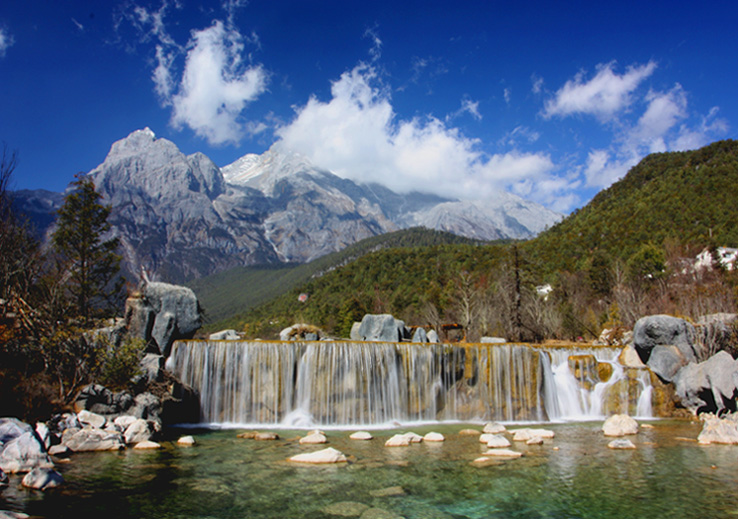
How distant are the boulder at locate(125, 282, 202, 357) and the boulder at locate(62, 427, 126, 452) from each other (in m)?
7.42

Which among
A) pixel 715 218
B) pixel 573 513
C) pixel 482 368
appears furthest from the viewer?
pixel 715 218

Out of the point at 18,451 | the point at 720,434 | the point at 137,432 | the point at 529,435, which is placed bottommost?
the point at 529,435

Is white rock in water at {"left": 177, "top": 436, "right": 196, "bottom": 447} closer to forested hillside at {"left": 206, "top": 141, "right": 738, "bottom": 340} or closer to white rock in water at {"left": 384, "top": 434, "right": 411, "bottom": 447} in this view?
white rock in water at {"left": 384, "top": 434, "right": 411, "bottom": 447}

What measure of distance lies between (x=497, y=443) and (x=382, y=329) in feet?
70.0

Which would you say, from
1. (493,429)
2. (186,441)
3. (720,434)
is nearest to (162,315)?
(186,441)

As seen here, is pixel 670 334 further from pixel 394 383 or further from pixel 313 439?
→ pixel 313 439

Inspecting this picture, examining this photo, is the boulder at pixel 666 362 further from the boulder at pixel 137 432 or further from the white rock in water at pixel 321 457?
the boulder at pixel 137 432

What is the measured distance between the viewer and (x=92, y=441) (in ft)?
46.7

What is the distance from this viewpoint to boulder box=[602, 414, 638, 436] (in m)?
17.6

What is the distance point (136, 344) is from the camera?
18.9 metres

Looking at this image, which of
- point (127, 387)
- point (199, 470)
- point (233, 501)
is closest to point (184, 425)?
point (127, 387)

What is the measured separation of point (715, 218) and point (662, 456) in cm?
5827

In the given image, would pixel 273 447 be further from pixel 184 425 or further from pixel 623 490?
pixel 623 490

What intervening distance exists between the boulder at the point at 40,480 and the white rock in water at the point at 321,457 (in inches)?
226
